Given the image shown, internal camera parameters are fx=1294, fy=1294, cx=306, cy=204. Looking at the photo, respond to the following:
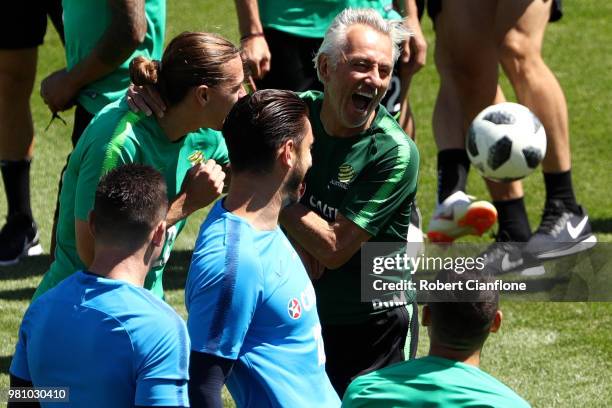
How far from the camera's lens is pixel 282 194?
13.0 ft

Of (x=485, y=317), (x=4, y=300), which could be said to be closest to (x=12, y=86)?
(x=4, y=300)

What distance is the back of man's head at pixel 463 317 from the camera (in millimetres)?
3689

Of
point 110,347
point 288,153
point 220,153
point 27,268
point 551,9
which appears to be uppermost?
point 288,153

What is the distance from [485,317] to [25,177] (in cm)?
489

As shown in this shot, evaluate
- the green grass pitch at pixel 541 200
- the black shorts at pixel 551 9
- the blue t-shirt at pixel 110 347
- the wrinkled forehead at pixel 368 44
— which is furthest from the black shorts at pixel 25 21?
the blue t-shirt at pixel 110 347

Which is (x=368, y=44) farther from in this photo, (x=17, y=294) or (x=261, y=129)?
(x=17, y=294)

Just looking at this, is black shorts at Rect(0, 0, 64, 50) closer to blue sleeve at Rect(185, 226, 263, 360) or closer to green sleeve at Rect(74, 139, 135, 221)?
green sleeve at Rect(74, 139, 135, 221)

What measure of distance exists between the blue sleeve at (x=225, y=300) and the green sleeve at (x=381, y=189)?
1.01 metres

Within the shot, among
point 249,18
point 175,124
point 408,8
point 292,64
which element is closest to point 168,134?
point 175,124

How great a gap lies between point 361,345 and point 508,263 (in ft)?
8.54

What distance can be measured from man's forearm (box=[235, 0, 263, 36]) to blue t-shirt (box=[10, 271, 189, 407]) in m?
3.45

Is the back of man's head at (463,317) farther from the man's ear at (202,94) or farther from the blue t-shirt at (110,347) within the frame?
the man's ear at (202,94)

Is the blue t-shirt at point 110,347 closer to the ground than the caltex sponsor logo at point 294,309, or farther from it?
farther from it

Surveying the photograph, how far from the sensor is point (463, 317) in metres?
3.70
